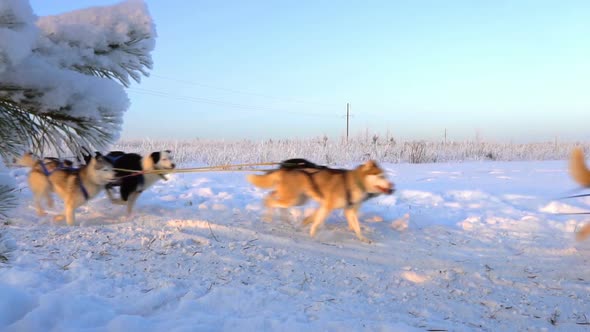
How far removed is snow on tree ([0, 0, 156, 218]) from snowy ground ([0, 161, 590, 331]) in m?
0.53

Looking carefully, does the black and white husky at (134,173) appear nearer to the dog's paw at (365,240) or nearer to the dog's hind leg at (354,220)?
the dog's hind leg at (354,220)

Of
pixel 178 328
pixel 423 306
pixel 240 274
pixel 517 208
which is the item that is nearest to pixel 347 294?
pixel 423 306

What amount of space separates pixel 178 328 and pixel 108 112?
66.0 inches

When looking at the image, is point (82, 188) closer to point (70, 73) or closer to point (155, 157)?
point (155, 157)

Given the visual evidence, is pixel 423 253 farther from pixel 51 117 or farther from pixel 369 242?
pixel 51 117

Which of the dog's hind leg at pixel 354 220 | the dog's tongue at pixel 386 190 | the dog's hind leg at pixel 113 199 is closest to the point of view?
the dog's tongue at pixel 386 190

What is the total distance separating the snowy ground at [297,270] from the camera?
297 cm

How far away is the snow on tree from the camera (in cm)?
133

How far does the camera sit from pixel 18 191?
1851 mm

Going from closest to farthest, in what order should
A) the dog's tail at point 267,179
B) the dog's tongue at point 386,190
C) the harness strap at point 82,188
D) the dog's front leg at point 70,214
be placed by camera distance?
the dog's tongue at point 386,190 → the dog's front leg at point 70,214 → the harness strap at point 82,188 → the dog's tail at point 267,179

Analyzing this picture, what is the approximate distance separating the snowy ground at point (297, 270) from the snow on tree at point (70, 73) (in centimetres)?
53

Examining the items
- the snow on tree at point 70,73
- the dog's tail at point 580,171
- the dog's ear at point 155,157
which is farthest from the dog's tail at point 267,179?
the dog's tail at point 580,171

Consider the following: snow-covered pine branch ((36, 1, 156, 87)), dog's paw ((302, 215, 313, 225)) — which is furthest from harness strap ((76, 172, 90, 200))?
snow-covered pine branch ((36, 1, 156, 87))

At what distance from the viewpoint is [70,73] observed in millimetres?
1391
